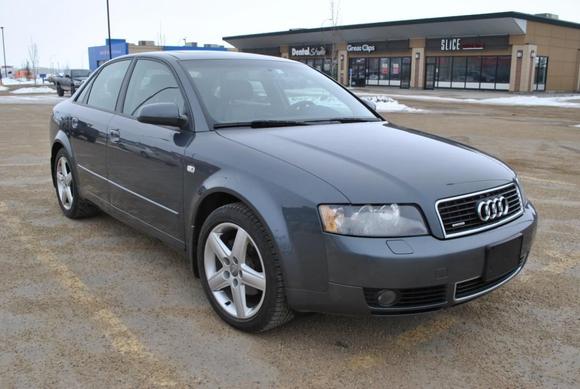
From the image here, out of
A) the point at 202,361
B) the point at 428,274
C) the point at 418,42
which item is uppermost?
the point at 418,42

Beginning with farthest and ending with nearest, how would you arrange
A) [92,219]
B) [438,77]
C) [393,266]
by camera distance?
[438,77] → [92,219] → [393,266]

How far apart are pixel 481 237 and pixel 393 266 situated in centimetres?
56

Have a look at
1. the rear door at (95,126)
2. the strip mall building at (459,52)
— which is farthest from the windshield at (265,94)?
the strip mall building at (459,52)

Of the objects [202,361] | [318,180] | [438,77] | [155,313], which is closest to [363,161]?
[318,180]

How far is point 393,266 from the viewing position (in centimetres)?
267

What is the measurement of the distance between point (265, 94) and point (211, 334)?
1768 mm

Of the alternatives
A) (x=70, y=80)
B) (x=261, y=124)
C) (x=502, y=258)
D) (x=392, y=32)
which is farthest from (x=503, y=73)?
(x=502, y=258)

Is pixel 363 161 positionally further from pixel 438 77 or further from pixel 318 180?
pixel 438 77

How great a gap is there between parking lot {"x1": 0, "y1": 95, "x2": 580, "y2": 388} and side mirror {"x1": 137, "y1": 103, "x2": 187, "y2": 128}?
44.6 inches

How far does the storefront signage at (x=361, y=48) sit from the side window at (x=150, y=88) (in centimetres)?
4456

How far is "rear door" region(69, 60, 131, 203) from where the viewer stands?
4.61 metres

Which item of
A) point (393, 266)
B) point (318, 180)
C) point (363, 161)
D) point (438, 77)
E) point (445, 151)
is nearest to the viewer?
point (393, 266)

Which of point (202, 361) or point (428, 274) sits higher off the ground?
point (428, 274)

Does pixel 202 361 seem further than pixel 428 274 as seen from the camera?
Yes
